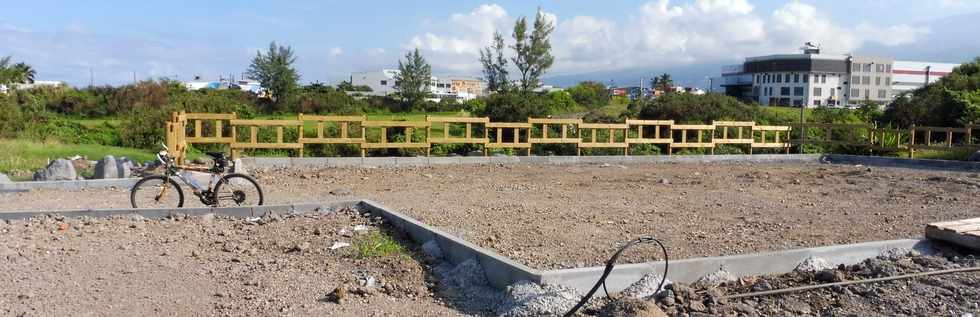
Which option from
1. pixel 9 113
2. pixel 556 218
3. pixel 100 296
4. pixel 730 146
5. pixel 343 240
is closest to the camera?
pixel 100 296

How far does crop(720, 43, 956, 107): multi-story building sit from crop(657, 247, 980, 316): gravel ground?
323ft

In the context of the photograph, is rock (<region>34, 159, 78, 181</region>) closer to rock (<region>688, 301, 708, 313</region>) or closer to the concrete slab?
rock (<region>688, 301, 708, 313</region>)

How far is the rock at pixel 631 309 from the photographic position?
4820 millimetres

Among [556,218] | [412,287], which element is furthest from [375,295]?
[556,218]

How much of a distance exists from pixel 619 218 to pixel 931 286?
361cm

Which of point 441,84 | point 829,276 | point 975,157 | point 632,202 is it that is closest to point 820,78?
point 441,84

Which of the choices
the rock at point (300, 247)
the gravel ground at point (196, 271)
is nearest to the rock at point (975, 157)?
the gravel ground at point (196, 271)

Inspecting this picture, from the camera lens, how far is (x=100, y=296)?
5500mm

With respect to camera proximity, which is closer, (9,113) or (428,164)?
(428,164)

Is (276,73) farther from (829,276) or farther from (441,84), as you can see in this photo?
(441,84)

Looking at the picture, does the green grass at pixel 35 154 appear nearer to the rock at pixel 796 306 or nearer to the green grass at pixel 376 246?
the green grass at pixel 376 246

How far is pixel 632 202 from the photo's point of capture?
1054 centimetres

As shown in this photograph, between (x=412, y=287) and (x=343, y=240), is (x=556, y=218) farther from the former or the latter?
(x=412, y=287)

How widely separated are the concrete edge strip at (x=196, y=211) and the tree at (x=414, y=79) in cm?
5090
